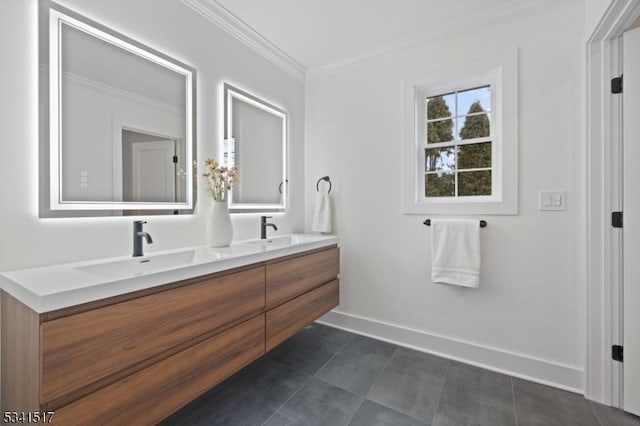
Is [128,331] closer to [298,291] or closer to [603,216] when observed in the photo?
[298,291]

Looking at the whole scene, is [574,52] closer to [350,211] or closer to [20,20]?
[350,211]

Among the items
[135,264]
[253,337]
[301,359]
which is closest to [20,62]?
[135,264]

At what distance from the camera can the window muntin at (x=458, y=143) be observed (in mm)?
2094

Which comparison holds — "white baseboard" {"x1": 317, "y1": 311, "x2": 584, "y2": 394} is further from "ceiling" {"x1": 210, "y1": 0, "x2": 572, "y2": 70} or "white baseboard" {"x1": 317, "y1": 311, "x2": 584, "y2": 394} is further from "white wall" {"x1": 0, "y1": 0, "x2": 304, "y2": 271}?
"ceiling" {"x1": 210, "y1": 0, "x2": 572, "y2": 70}

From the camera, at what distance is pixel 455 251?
6.64 ft

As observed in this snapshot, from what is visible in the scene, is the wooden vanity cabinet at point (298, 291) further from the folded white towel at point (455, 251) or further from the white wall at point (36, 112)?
the folded white towel at point (455, 251)

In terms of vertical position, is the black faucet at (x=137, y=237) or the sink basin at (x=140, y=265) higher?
the black faucet at (x=137, y=237)

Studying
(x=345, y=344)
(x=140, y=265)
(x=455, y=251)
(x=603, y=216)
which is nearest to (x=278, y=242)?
(x=140, y=265)

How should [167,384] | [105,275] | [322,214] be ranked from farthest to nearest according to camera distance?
[322,214] < [105,275] < [167,384]

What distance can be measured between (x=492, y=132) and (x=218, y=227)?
204 centimetres

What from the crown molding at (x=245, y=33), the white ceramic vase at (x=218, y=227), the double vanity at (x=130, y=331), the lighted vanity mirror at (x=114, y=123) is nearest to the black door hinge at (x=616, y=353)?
the double vanity at (x=130, y=331)

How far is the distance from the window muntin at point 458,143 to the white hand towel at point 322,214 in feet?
2.79

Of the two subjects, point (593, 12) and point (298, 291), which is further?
point (298, 291)

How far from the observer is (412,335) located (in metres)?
2.27
